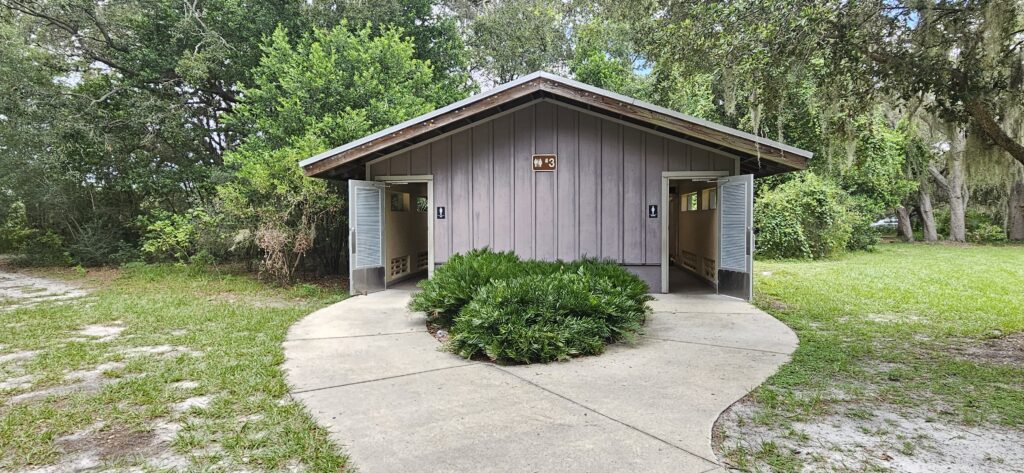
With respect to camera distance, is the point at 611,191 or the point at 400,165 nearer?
the point at 611,191

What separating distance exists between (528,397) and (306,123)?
824cm

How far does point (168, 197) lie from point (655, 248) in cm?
1230

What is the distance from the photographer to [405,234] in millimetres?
9422

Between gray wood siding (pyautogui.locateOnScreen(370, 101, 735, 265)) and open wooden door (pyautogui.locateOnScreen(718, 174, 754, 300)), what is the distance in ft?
1.61

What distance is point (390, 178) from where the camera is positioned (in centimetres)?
796

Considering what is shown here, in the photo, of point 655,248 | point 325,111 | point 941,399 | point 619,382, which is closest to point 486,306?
point 619,382

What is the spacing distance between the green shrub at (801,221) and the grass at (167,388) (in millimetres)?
11205

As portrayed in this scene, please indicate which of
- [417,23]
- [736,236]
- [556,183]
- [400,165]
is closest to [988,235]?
[736,236]

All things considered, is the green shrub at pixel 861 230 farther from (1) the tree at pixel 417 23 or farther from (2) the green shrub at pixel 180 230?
(2) the green shrub at pixel 180 230

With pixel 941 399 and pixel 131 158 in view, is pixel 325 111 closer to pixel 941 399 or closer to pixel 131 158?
pixel 131 158

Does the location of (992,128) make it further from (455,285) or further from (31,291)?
(31,291)

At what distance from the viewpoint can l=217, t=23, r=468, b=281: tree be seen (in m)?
8.19

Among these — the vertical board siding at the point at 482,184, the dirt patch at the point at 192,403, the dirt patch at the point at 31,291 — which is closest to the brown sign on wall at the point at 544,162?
the vertical board siding at the point at 482,184

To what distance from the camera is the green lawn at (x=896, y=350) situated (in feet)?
9.65
